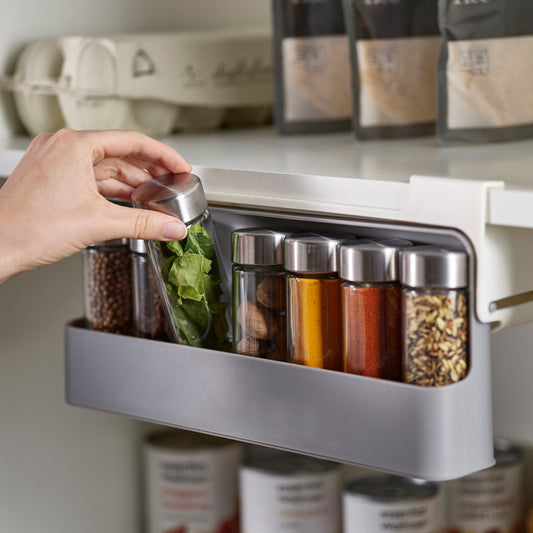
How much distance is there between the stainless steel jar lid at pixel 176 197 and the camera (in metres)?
0.74

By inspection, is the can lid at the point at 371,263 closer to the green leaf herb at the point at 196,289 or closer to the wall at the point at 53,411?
the green leaf herb at the point at 196,289

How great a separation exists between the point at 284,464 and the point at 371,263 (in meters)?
0.57

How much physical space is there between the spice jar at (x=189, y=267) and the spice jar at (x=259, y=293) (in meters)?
0.03

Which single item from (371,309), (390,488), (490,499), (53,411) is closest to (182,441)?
(53,411)

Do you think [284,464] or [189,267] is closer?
[189,267]

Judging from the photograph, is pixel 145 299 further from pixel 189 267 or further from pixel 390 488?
pixel 390 488

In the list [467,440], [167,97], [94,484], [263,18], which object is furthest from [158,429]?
[467,440]

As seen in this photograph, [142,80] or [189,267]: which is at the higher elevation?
[142,80]

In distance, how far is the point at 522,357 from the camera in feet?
3.84

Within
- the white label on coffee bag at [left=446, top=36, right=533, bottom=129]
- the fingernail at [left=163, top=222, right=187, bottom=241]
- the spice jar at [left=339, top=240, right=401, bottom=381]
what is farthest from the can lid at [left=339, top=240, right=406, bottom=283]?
the white label on coffee bag at [left=446, top=36, right=533, bottom=129]

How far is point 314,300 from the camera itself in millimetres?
736

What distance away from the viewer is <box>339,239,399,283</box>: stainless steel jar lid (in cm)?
69

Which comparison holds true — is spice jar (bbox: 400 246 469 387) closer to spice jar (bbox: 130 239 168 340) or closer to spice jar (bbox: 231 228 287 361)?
spice jar (bbox: 231 228 287 361)

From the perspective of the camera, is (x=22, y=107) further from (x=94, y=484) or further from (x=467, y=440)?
(x=467, y=440)
